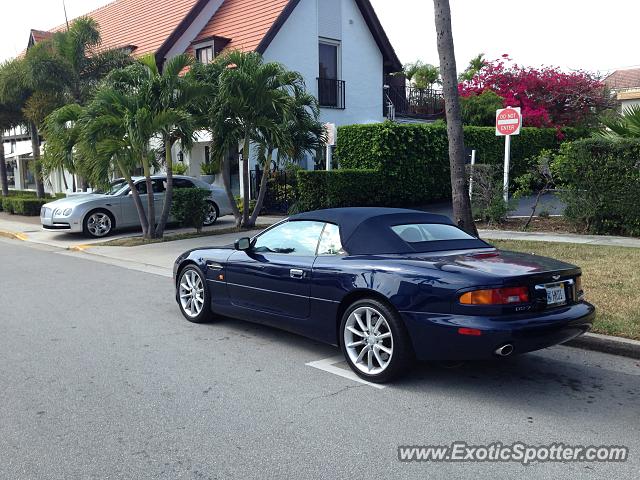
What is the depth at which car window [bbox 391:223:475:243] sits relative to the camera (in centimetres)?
546

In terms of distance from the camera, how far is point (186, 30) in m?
24.6

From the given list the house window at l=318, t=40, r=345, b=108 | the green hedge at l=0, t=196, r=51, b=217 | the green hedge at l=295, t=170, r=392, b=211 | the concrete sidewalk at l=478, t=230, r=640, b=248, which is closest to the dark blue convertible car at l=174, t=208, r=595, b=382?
the concrete sidewalk at l=478, t=230, r=640, b=248

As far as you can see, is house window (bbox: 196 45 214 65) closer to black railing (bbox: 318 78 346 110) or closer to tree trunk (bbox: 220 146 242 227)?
black railing (bbox: 318 78 346 110)

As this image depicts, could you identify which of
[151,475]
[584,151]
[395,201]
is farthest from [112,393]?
[395,201]

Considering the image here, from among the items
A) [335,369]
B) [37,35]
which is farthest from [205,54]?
[335,369]

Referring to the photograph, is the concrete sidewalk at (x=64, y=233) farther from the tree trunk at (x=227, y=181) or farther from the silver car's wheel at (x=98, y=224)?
the tree trunk at (x=227, y=181)

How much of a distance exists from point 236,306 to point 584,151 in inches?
339

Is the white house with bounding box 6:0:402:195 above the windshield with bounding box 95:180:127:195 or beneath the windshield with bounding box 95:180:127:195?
above

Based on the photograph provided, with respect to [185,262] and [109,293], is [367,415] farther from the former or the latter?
[109,293]

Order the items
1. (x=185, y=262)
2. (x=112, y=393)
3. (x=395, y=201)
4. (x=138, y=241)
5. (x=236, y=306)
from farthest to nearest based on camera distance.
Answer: (x=395, y=201), (x=138, y=241), (x=185, y=262), (x=236, y=306), (x=112, y=393)

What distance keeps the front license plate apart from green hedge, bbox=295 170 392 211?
12.4 m

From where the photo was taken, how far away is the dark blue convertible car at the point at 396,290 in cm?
450

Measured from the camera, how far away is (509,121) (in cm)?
1517

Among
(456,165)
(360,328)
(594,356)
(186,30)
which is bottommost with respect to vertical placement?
(594,356)
